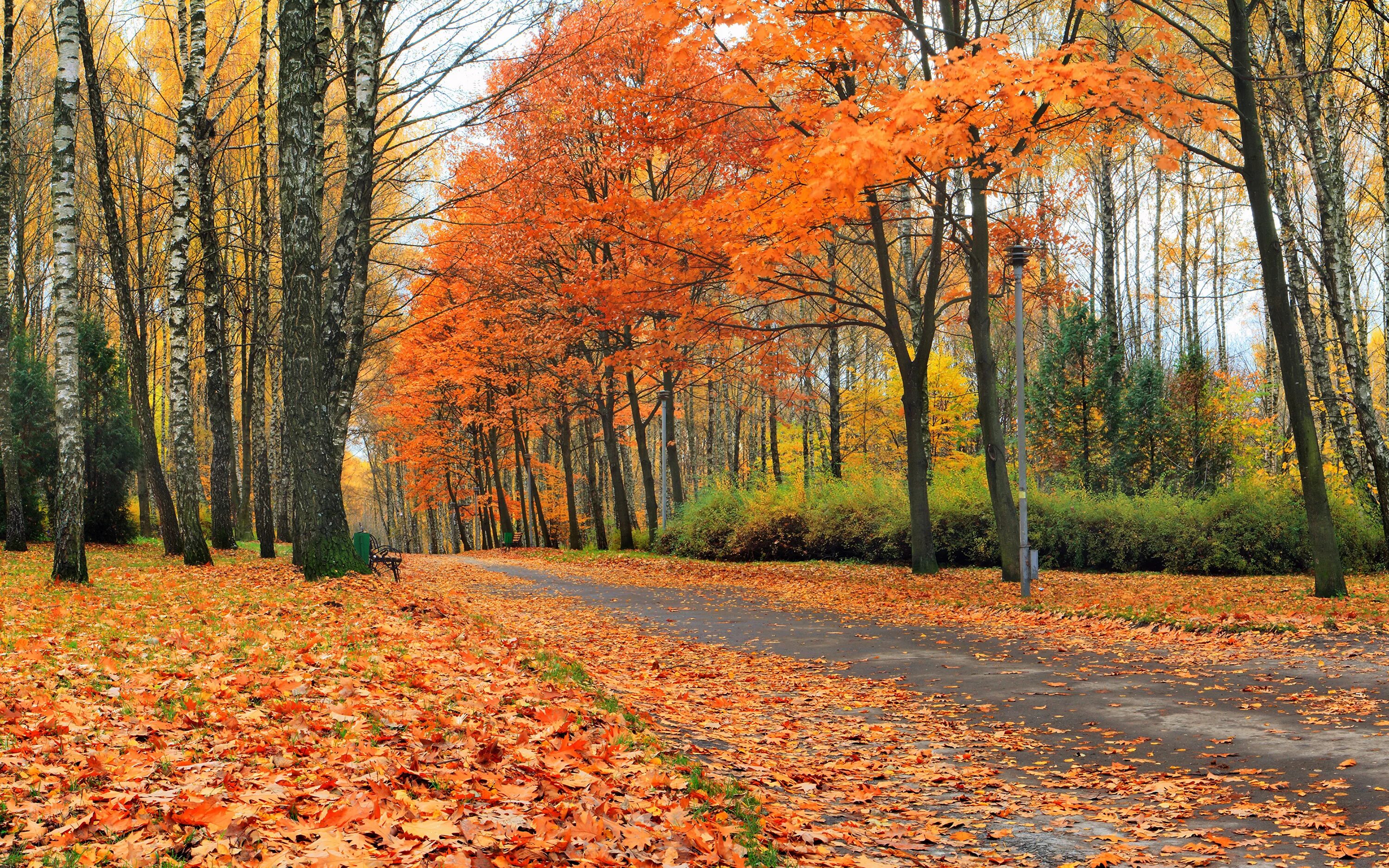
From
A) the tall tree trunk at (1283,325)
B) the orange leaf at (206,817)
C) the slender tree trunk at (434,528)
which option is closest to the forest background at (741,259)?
the tall tree trunk at (1283,325)

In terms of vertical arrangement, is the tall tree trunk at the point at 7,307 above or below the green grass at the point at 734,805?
above

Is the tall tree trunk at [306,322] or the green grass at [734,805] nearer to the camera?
the green grass at [734,805]

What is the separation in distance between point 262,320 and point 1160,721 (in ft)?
76.5

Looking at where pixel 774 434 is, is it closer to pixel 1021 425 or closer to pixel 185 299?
pixel 1021 425

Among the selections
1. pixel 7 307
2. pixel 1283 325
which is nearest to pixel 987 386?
pixel 1283 325

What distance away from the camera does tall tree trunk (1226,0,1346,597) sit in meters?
10.8

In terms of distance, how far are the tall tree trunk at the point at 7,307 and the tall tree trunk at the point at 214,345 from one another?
2946mm

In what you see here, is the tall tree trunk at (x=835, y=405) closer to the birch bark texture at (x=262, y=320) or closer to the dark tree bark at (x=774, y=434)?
the dark tree bark at (x=774, y=434)

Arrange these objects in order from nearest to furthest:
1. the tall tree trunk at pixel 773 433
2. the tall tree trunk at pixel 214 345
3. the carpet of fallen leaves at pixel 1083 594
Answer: the carpet of fallen leaves at pixel 1083 594, the tall tree trunk at pixel 214 345, the tall tree trunk at pixel 773 433

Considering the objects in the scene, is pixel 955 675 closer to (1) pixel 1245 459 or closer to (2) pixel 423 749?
(2) pixel 423 749

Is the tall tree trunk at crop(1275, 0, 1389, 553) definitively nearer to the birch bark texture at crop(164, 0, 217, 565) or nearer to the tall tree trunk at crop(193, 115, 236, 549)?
the birch bark texture at crop(164, 0, 217, 565)

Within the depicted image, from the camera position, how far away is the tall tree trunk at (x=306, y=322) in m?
11.5

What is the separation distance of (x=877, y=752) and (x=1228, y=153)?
27875 mm

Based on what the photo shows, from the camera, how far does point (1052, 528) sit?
17578mm
